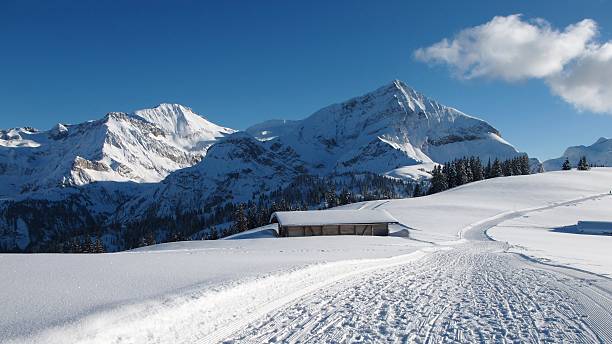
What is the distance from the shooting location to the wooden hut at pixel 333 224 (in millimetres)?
50250

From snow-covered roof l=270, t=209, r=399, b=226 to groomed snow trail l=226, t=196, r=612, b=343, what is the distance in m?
33.4

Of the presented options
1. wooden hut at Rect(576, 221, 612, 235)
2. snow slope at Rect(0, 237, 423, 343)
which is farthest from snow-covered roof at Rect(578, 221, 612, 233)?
snow slope at Rect(0, 237, 423, 343)

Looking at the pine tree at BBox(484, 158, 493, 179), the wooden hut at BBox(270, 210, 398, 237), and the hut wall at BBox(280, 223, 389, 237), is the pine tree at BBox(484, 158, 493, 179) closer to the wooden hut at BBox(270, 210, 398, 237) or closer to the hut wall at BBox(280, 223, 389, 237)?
the wooden hut at BBox(270, 210, 398, 237)

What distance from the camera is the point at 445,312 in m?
10.8

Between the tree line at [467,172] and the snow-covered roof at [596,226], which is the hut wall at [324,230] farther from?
the tree line at [467,172]

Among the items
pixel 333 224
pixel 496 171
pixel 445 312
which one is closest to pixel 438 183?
pixel 496 171

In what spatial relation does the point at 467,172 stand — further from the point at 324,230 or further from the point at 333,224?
the point at 324,230

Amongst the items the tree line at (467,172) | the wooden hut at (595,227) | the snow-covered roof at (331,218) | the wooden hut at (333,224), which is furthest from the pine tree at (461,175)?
the wooden hut at (333,224)

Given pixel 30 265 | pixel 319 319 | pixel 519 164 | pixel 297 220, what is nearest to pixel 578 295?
pixel 319 319

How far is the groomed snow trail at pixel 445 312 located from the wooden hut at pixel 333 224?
3335cm

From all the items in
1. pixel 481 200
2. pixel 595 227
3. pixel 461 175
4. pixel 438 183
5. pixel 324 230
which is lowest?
pixel 595 227

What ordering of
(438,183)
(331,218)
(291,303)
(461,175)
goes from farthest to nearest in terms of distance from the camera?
(461,175) < (438,183) < (331,218) < (291,303)

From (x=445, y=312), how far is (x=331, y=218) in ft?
135

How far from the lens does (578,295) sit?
1302 cm
